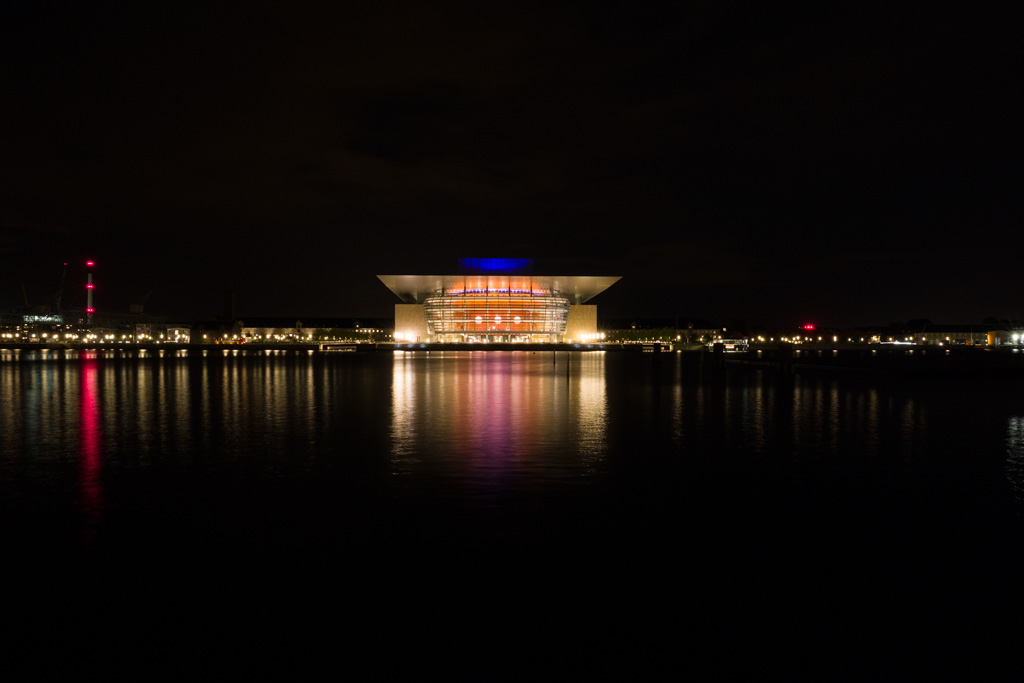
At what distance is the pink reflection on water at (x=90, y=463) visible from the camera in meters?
7.20

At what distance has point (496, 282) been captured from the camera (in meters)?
83.3

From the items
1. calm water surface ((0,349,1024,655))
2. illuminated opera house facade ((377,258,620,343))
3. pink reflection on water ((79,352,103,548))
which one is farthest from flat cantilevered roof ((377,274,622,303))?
calm water surface ((0,349,1024,655))

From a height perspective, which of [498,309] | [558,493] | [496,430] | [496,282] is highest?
[496,282]

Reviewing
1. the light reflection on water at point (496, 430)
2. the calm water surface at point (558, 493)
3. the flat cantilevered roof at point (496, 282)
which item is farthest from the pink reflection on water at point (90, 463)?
the flat cantilevered roof at point (496, 282)

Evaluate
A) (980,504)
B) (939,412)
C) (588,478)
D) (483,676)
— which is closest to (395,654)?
(483,676)

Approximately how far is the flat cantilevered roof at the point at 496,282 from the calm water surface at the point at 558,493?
64471 mm

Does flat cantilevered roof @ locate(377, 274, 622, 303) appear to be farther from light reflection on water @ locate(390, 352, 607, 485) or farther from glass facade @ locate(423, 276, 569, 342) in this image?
light reflection on water @ locate(390, 352, 607, 485)

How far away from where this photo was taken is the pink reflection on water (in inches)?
284

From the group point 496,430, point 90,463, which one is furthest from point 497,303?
point 90,463

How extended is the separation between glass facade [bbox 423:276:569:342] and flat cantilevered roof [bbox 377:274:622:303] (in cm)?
12

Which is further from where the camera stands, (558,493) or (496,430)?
(496,430)

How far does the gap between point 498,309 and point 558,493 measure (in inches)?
2961

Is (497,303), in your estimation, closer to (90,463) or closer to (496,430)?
(496,430)

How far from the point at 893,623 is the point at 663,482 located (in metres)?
4.25
